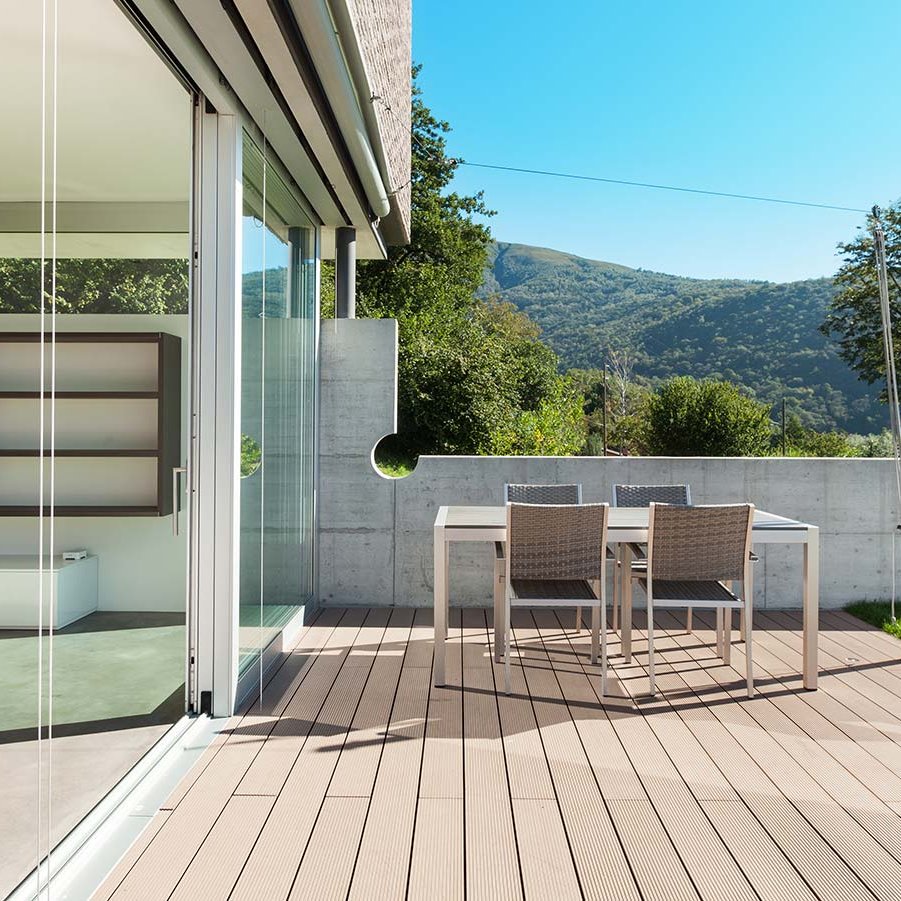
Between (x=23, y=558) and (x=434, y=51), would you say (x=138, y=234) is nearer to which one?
(x=23, y=558)

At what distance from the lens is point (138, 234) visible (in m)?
4.37

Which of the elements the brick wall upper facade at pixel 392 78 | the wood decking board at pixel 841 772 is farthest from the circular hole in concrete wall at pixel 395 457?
the wood decking board at pixel 841 772

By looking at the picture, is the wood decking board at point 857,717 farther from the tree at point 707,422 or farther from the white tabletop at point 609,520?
the tree at point 707,422

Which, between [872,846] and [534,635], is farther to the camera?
[534,635]

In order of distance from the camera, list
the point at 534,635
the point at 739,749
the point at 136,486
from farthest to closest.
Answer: the point at 136,486 → the point at 534,635 → the point at 739,749

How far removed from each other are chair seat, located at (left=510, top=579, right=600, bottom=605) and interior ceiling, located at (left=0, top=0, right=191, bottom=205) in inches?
93.5

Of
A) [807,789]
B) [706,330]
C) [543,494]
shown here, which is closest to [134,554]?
[543,494]

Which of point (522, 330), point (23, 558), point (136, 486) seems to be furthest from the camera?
point (522, 330)

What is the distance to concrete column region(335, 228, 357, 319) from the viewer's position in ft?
20.1

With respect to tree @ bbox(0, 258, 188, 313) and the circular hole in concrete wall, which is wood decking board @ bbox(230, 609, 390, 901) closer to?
tree @ bbox(0, 258, 188, 313)

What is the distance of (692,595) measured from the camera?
393 centimetres

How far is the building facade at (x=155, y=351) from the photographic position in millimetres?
2311

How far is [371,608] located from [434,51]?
33729 millimetres

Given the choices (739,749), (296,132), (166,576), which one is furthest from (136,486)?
(739,749)
